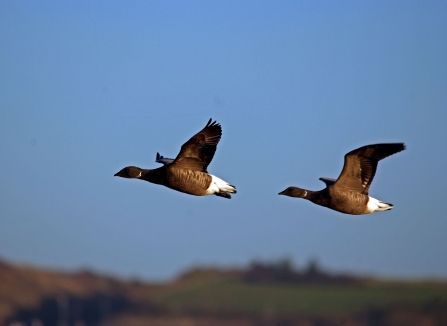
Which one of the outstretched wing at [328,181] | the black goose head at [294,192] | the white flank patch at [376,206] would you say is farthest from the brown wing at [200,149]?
the white flank patch at [376,206]

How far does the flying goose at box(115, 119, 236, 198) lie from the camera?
2947 cm

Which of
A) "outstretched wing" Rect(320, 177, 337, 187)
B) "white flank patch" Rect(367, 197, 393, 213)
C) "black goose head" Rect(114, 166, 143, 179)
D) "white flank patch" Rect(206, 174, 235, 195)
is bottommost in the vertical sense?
"white flank patch" Rect(367, 197, 393, 213)

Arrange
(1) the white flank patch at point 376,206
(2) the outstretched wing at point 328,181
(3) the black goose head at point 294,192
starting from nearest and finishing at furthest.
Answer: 1. (1) the white flank patch at point 376,206
2. (3) the black goose head at point 294,192
3. (2) the outstretched wing at point 328,181

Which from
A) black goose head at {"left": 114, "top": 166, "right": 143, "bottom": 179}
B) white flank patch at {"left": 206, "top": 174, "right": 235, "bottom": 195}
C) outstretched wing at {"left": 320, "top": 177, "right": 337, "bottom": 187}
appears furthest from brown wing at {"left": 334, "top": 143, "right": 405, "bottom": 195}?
black goose head at {"left": 114, "top": 166, "right": 143, "bottom": 179}

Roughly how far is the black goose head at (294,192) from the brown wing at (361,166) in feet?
2.61

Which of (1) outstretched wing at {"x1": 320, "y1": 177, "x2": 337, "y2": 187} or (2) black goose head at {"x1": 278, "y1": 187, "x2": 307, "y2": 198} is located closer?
(2) black goose head at {"x1": 278, "y1": 187, "x2": 307, "y2": 198}

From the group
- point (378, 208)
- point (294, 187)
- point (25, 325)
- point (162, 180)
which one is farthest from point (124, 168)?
point (25, 325)

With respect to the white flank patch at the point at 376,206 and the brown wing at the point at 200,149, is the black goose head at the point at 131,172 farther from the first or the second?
the white flank patch at the point at 376,206

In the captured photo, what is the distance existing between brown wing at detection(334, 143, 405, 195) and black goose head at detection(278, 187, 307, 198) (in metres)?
0.79

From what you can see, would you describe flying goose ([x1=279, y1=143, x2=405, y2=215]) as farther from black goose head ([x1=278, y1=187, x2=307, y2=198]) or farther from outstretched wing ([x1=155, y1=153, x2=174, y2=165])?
outstretched wing ([x1=155, y1=153, x2=174, y2=165])

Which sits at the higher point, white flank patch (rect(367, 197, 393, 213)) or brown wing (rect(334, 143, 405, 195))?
brown wing (rect(334, 143, 405, 195))

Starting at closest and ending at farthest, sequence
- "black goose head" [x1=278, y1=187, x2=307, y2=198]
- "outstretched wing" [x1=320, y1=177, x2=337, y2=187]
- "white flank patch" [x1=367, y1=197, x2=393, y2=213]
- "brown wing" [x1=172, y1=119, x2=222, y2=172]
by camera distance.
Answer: "brown wing" [x1=172, y1=119, x2=222, y2=172]
"white flank patch" [x1=367, y1=197, x2=393, y2=213]
"black goose head" [x1=278, y1=187, x2=307, y2=198]
"outstretched wing" [x1=320, y1=177, x2=337, y2=187]

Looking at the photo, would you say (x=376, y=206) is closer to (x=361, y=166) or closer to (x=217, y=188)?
(x=361, y=166)

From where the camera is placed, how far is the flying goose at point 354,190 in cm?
2980
